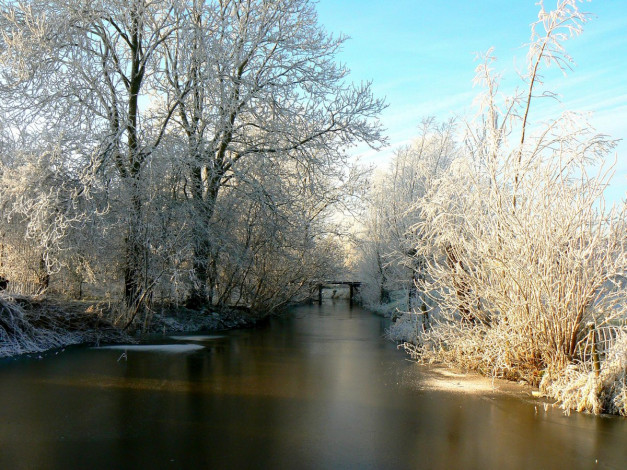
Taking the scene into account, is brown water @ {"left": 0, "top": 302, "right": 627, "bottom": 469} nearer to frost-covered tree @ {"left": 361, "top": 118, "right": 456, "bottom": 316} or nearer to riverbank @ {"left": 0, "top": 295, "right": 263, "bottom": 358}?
riverbank @ {"left": 0, "top": 295, "right": 263, "bottom": 358}

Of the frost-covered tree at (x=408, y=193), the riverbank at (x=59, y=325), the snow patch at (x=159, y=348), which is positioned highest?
the frost-covered tree at (x=408, y=193)

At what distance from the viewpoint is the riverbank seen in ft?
31.6

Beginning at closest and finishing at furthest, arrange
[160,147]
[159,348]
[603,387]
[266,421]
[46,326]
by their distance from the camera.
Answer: [266,421] < [603,387] < [46,326] < [159,348] < [160,147]

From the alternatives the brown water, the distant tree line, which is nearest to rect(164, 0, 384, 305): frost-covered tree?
the distant tree line

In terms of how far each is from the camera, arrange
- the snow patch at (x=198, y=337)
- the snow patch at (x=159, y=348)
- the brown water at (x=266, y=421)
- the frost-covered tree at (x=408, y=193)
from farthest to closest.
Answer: the frost-covered tree at (x=408, y=193) → the snow patch at (x=198, y=337) → the snow patch at (x=159, y=348) → the brown water at (x=266, y=421)

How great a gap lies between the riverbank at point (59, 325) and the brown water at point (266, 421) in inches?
30.6

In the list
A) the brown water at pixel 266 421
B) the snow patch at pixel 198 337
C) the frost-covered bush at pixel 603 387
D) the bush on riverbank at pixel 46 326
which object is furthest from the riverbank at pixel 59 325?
the frost-covered bush at pixel 603 387

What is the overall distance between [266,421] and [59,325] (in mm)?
→ 6684

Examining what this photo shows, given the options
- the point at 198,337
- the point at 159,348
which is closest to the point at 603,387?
the point at 159,348

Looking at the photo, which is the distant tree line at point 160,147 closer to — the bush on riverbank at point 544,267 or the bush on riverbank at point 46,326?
the bush on riverbank at point 46,326

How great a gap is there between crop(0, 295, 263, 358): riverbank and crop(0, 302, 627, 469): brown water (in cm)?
78

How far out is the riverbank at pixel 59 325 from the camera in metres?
9.62

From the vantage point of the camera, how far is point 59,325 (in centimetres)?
1081

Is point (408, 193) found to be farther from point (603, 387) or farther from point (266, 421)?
point (266, 421)
